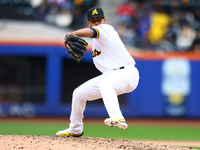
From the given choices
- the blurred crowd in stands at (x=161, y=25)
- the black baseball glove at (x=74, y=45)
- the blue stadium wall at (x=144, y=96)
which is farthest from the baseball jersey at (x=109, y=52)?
the blurred crowd in stands at (x=161, y=25)

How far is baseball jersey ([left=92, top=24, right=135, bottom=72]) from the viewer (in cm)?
510

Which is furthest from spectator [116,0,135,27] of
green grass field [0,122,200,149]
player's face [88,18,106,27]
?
player's face [88,18,106,27]

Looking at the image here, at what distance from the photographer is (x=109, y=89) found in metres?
4.96

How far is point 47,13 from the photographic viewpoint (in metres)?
14.3

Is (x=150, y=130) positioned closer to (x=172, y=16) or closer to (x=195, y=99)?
(x=195, y=99)

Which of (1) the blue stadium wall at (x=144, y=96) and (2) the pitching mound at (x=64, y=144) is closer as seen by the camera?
(2) the pitching mound at (x=64, y=144)

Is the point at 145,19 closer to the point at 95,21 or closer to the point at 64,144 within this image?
the point at 95,21

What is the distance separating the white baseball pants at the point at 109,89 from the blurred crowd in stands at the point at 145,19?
7511mm

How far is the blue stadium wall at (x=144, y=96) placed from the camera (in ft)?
41.0

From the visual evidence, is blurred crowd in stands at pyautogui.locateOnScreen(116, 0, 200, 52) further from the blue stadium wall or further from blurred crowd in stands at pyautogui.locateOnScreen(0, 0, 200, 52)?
the blue stadium wall

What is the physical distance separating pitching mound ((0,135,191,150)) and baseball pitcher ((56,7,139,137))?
17.9 inches

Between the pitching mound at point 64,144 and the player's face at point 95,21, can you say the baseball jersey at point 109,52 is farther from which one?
the pitching mound at point 64,144

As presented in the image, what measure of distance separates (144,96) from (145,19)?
8.15 feet

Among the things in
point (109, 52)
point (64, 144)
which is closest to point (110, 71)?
point (109, 52)
